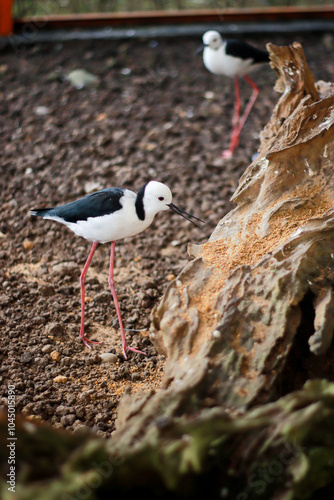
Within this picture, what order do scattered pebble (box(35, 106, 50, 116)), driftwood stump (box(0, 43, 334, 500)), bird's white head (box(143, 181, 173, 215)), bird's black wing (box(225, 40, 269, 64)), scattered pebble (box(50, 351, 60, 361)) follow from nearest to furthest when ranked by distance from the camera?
driftwood stump (box(0, 43, 334, 500))
bird's white head (box(143, 181, 173, 215))
scattered pebble (box(50, 351, 60, 361))
bird's black wing (box(225, 40, 269, 64))
scattered pebble (box(35, 106, 50, 116))

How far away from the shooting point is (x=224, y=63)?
426 cm

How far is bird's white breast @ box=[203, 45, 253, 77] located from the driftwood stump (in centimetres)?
175

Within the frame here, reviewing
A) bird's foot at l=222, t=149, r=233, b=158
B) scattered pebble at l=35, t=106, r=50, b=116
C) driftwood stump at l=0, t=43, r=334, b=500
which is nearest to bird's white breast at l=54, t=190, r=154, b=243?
driftwood stump at l=0, t=43, r=334, b=500

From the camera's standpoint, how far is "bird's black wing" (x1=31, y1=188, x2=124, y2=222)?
2.41 m

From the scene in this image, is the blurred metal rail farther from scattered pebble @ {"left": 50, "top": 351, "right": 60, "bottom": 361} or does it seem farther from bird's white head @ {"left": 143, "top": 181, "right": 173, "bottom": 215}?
scattered pebble @ {"left": 50, "top": 351, "right": 60, "bottom": 361}

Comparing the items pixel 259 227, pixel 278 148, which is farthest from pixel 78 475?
pixel 278 148

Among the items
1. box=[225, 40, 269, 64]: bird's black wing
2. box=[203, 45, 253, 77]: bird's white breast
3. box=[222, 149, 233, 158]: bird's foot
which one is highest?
box=[225, 40, 269, 64]: bird's black wing

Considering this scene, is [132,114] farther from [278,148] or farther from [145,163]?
[278,148]

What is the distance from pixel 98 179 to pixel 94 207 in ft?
5.10

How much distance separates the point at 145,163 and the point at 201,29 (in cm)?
259

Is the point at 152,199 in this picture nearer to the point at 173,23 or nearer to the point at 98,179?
the point at 98,179

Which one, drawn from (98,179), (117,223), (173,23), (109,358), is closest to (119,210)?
(117,223)

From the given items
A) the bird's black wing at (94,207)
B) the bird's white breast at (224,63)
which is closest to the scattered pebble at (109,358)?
the bird's black wing at (94,207)

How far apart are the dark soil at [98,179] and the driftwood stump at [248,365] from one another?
22.6 inches
